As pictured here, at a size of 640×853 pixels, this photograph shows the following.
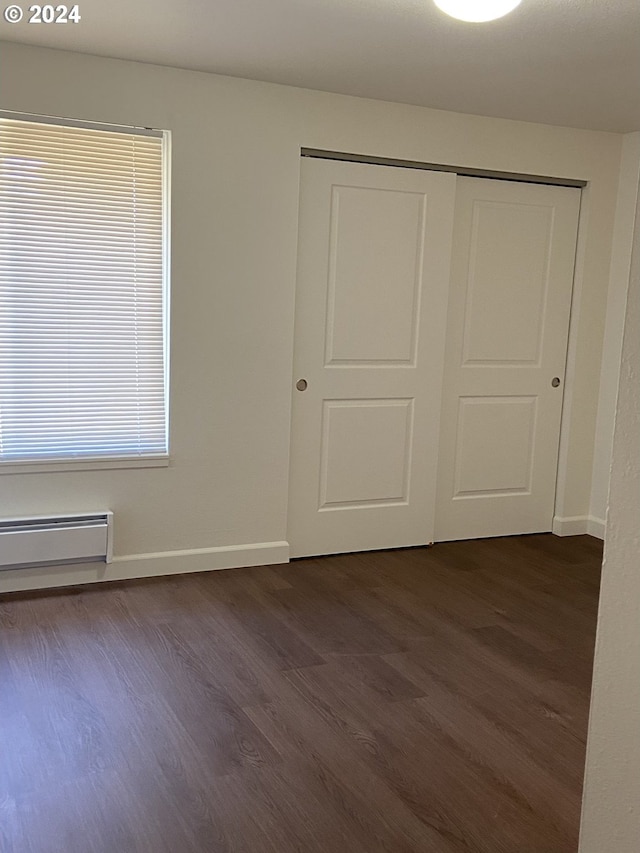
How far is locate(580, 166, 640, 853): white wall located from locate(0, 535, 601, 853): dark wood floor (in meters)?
1.20

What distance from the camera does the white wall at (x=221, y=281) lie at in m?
3.50

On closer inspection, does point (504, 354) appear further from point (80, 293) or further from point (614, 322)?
point (80, 293)

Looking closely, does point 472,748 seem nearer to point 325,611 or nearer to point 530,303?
point 325,611

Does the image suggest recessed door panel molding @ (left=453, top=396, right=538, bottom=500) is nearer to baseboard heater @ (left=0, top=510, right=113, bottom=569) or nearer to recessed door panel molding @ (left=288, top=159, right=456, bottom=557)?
recessed door panel molding @ (left=288, top=159, right=456, bottom=557)

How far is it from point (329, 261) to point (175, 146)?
923mm

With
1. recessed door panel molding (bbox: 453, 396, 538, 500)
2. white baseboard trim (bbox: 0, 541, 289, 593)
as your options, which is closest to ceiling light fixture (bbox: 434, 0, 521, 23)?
recessed door panel molding (bbox: 453, 396, 538, 500)

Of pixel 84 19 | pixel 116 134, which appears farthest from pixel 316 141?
pixel 84 19

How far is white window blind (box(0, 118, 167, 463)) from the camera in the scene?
11.1ft

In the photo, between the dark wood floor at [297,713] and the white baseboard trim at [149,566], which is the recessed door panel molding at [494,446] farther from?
the white baseboard trim at [149,566]

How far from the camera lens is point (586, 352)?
15.4ft

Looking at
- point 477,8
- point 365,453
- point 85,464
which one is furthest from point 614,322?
point 85,464

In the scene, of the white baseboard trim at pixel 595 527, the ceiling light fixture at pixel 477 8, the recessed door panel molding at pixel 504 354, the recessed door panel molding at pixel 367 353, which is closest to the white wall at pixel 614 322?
the white baseboard trim at pixel 595 527

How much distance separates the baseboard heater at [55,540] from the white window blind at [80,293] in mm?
280

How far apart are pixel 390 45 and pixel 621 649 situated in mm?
2748
